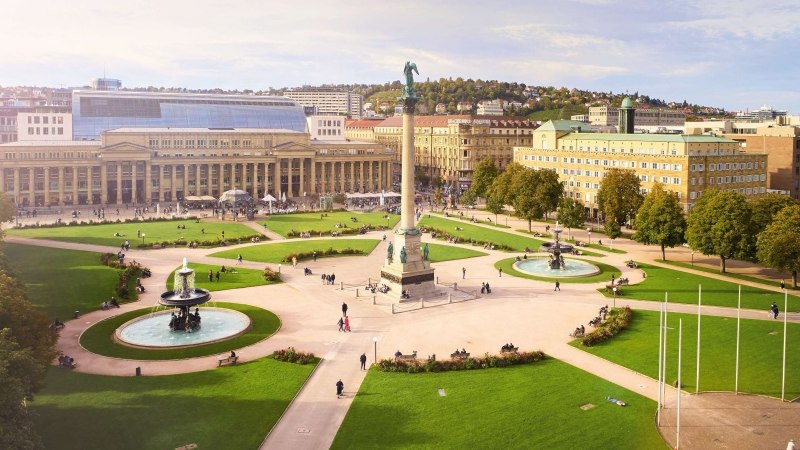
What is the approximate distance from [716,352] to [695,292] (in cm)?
2247

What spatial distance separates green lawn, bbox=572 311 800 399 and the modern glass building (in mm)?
145039

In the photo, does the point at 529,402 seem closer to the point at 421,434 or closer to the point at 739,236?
the point at 421,434

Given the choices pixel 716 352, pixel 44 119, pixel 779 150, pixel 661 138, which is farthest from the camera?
pixel 44 119

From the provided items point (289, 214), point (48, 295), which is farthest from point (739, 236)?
point (289, 214)

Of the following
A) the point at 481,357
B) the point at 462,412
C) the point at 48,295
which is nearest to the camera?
the point at 462,412

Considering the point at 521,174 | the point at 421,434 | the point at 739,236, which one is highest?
the point at 521,174

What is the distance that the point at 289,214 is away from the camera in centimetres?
14100

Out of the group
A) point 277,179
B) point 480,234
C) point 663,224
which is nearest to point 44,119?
point 277,179

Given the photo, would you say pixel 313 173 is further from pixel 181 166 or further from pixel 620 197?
pixel 620 197

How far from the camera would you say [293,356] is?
5044cm

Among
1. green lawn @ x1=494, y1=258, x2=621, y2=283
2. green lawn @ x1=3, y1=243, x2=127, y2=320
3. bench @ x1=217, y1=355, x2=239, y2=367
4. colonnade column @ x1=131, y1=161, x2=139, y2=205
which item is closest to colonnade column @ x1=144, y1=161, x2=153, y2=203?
colonnade column @ x1=131, y1=161, x2=139, y2=205

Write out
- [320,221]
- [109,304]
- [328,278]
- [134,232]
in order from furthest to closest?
1. [320,221]
2. [134,232]
3. [328,278]
4. [109,304]

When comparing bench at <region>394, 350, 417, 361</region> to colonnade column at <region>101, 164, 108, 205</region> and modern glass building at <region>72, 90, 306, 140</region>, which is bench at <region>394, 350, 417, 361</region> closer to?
colonnade column at <region>101, 164, 108, 205</region>

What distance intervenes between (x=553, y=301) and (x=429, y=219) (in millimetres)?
64646
